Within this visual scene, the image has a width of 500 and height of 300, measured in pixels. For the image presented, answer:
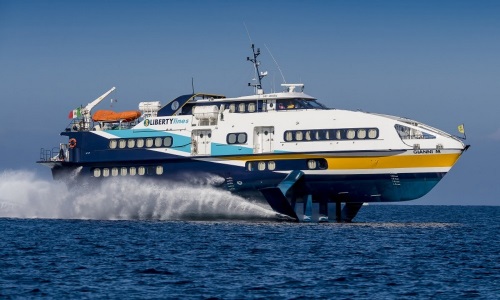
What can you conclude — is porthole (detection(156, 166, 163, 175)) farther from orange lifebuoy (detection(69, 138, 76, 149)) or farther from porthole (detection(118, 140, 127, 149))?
orange lifebuoy (detection(69, 138, 76, 149))

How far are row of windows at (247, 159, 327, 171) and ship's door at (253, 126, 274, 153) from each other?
68 centimetres

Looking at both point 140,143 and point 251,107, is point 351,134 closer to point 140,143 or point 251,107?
point 251,107

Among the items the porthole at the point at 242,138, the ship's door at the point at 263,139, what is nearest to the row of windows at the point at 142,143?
the porthole at the point at 242,138

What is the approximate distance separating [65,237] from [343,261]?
16157mm

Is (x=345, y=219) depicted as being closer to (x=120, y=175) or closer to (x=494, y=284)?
(x=120, y=175)

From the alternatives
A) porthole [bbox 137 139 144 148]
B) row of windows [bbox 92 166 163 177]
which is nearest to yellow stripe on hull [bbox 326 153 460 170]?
row of windows [bbox 92 166 163 177]

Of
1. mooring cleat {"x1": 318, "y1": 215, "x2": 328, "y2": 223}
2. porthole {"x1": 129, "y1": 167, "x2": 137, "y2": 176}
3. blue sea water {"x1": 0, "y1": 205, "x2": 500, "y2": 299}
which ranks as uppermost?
porthole {"x1": 129, "y1": 167, "x2": 137, "y2": 176}

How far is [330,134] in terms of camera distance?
49.3m

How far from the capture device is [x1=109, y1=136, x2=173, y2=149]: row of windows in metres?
53.1

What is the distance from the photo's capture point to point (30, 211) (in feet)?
201

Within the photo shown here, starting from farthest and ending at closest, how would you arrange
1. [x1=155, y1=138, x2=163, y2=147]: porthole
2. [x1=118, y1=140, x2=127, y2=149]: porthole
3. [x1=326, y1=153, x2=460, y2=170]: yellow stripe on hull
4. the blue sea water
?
[x1=118, y1=140, x2=127, y2=149]: porthole, [x1=155, y1=138, x2=163, y2=147]: porthole, [x1=326, y1=153, x2=460, y2=170]: yellow stripe on hull, the blue sea water

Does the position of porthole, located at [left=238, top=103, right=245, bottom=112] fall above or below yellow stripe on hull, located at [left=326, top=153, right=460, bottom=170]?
above

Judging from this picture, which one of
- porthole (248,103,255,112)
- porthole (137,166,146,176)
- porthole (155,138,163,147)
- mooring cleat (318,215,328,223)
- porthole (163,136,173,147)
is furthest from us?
porthole (137,166,146,176)

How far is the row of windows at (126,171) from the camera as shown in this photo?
53.3m
